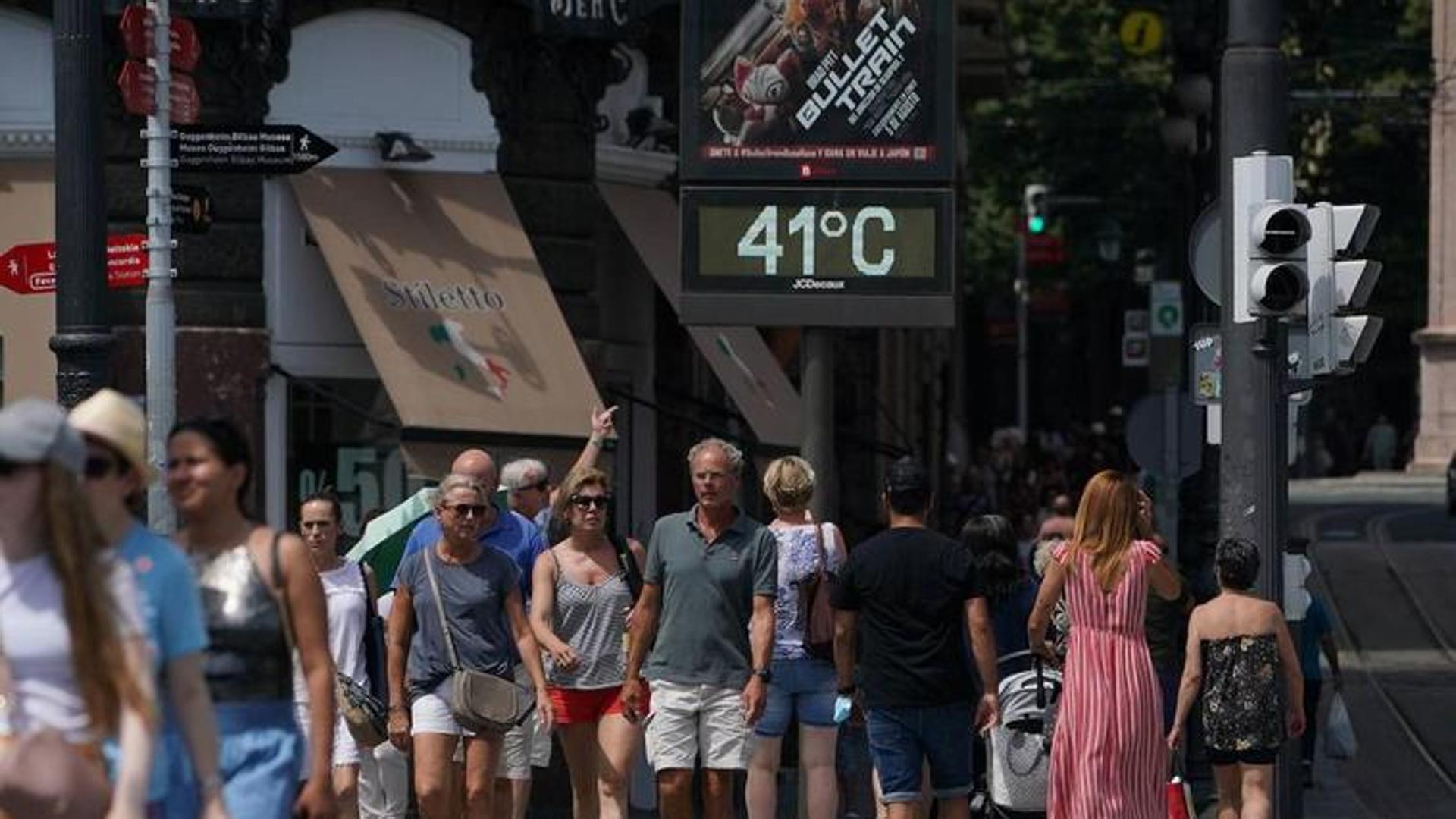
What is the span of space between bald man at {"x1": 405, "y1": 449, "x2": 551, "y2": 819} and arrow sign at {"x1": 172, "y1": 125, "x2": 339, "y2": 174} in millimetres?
2107

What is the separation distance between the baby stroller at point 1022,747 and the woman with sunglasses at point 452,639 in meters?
2.00

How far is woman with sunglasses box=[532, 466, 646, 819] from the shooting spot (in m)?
13.5

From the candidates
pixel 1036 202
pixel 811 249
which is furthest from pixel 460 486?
pixel 1036 202

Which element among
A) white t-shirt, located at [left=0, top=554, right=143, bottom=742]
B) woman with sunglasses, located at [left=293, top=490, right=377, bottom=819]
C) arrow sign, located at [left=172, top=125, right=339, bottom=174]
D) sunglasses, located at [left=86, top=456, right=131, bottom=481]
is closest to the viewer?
white t-shirt, located at [left=0, top=554, right=143, bottom=742]

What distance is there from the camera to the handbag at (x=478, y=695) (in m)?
13.1

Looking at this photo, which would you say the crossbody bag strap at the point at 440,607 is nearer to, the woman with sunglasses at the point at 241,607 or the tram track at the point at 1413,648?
the woman with sunglasses at the point at 241,607

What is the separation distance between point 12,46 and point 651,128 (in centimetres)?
378

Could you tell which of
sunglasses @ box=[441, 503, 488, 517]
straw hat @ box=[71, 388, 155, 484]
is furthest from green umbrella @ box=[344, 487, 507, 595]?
straw hat @ box=[71, 388, 155, 484]

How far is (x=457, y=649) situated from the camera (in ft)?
43.2

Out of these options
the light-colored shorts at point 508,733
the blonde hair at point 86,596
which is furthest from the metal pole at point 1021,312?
the blonde hair at point 86,596

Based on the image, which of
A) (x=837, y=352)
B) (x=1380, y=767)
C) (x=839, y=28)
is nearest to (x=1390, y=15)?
(x=837, y=352)

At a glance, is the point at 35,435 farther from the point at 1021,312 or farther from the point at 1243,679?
the point at 1021,312

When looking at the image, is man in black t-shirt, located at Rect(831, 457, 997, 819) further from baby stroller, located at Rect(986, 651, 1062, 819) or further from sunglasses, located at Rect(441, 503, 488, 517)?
sunglasses, located at Rect(441, 503, 488, 517)

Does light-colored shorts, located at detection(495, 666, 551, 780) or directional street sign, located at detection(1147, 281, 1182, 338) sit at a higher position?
directional street sign, located at detection(1147, 281, 1182, 338)
